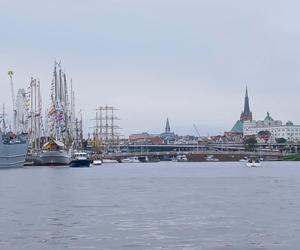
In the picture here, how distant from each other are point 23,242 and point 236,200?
75.2 feet

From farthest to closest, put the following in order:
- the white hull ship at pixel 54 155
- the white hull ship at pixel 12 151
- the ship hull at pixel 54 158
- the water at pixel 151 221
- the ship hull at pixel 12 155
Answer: the white hull ship at pixel 54 155 → the ship hull at pixel 54 158 → the white hull ship at pixel 12 151 → the ship hull at pixel 12 155 → the water at pixel 151 221

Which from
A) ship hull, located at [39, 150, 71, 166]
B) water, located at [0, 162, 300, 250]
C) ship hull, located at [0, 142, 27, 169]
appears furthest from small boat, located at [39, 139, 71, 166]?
water, located at [0, 162, 300, 250]

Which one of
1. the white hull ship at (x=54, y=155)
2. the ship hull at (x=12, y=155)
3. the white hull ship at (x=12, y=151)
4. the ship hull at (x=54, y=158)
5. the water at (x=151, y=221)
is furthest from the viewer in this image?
the white hull ship at (x=54, y=155)

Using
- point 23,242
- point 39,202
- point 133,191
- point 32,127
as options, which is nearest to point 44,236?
point 23,242

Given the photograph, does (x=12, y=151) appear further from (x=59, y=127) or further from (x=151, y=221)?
(x=151, y=221)

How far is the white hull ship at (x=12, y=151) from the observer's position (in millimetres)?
132875

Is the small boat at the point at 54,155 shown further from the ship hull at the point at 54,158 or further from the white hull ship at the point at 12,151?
the white hull ship at the point at 12,151

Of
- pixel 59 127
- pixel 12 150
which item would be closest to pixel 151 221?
pixel 12 150

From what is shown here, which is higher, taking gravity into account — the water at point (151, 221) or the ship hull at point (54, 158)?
the ship hull at point (54, 158)

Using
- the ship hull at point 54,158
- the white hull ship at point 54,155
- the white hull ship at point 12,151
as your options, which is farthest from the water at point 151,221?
the white hull ship at point 54,155

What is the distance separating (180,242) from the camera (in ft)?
105

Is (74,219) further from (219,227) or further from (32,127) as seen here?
(32,127)

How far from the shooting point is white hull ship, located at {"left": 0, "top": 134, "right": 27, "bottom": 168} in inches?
5231

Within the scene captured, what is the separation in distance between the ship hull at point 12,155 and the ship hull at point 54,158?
1130cm
